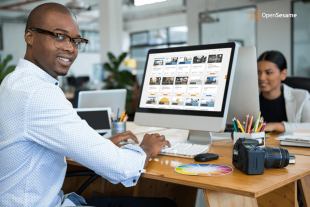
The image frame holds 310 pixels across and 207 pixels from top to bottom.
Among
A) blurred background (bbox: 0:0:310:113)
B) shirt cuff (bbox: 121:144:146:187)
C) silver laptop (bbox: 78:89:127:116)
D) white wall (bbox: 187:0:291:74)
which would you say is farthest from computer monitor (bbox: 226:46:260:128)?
white wall (bbox: 187:0:291:74)

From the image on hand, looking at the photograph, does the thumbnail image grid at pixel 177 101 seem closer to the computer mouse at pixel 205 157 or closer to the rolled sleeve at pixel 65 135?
A: the computer mouse at pixel 205 157

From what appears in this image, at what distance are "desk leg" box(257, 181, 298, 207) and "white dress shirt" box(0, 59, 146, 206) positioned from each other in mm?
613

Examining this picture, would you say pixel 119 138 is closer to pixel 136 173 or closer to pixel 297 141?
pixel 136 173

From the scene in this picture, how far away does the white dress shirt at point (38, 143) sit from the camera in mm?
909

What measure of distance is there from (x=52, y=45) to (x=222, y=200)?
79 centimetres

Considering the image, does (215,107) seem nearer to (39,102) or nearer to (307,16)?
(39,102)

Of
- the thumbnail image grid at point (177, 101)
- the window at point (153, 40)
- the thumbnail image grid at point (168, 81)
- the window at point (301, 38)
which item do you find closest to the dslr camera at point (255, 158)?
the thumbnail image grid at point (177, 101)

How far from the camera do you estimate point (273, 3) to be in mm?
5809

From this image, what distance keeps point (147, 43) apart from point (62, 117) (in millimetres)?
12435

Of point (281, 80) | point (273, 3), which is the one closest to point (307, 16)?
point (273, 3)

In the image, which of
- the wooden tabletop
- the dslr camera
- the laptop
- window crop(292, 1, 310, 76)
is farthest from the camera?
window crop(292, 1, 310, 76)

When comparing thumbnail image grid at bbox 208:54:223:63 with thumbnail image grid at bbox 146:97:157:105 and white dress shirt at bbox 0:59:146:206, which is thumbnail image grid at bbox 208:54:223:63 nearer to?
thumbnail image grid at bbox 146:97:157:105

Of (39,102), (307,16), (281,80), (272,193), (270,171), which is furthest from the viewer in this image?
(307,16)

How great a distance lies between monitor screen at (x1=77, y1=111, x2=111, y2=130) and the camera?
5.98 feet
